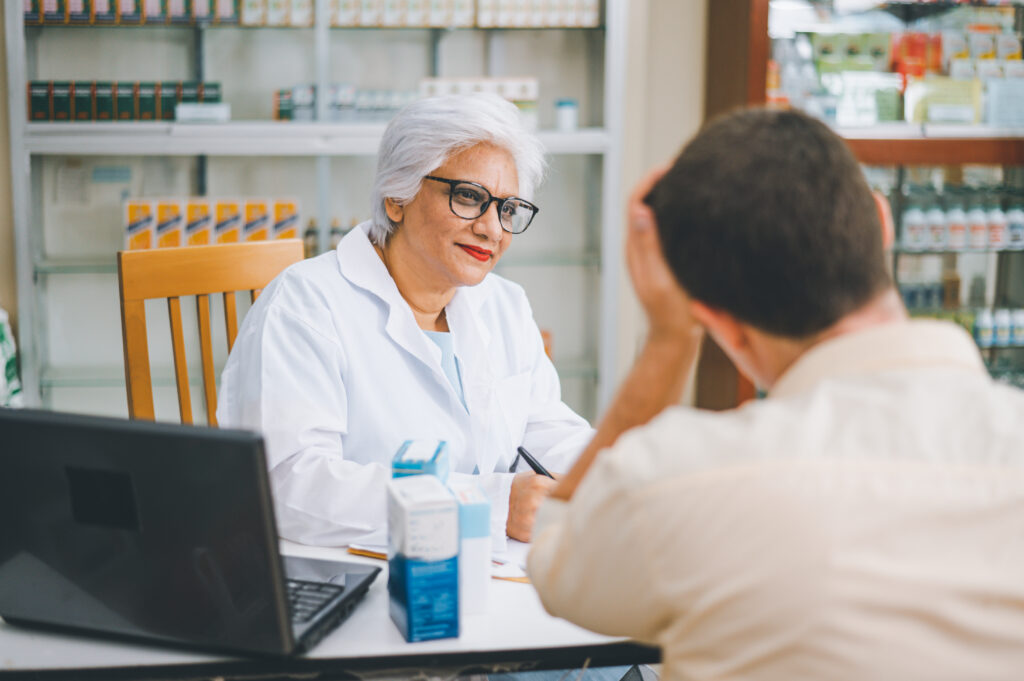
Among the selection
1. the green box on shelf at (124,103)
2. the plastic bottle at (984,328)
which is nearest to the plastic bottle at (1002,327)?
the plastic bottle at (984,328)

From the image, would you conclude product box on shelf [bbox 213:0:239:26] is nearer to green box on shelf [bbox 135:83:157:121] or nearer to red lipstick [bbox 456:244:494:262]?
green box on shelf [bbox 135:83:157:121]

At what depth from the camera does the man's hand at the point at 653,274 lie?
0.90 meters

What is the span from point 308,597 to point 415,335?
708 mm

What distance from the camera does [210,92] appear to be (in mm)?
3305

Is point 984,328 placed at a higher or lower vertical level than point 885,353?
lower

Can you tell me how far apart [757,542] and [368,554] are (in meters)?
0.79

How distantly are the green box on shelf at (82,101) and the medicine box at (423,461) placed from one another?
8.51 feet

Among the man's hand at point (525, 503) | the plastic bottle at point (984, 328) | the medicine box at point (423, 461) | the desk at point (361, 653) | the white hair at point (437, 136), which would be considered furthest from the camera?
the plastic bottle at point (984, 328)

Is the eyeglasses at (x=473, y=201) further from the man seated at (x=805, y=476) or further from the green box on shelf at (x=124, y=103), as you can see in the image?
the green box on shelf at (x=124, y=103)

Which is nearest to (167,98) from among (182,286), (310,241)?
(310,241)

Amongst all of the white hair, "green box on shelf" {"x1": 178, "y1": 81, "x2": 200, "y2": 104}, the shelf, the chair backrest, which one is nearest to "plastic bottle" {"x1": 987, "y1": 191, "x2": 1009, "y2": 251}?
the shelf

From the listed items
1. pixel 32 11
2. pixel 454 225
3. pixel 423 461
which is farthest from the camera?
pixel 32 11

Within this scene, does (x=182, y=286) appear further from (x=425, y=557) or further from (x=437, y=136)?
(x=425, y=557)

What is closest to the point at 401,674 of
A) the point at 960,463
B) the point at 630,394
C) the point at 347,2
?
the point at 630,394
